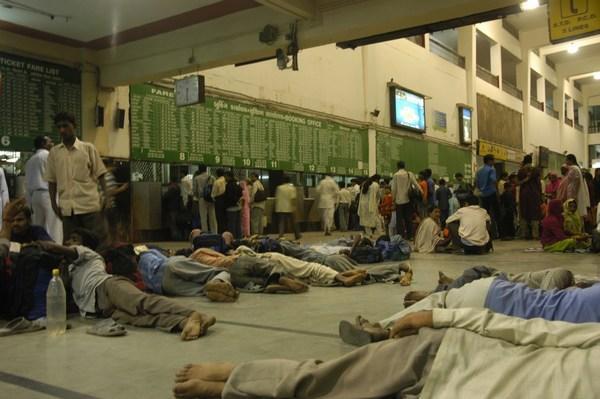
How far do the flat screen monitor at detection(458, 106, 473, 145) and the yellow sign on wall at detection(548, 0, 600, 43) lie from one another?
13.0 metres

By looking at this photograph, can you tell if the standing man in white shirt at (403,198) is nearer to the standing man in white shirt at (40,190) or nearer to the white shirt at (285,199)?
the white shirt at (285,199)

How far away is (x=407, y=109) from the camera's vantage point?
17.6 meters

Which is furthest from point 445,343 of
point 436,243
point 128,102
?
point 128,102

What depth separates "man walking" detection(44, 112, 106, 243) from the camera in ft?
15.4

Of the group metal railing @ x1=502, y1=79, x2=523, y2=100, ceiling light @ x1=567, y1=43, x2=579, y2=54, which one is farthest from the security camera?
ceiling light @ x1=567, y1=43, x2=579, y2=54

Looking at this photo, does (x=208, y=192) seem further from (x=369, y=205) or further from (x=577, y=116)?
(x=577, y=116)

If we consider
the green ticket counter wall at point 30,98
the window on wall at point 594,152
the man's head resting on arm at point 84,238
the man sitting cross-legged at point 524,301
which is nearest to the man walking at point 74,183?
the man's head resting on arm at point 84,238

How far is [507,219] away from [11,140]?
30.8ft

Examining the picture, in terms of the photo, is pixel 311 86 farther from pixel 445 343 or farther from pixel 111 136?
pixel 445 343

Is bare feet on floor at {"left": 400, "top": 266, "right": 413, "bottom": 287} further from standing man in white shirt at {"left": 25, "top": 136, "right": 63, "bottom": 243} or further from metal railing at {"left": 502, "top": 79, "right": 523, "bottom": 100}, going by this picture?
metal railing at {"left": 502, "top": 79, "right": 523, "bottom": 100}

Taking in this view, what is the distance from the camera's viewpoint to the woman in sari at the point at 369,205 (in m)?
11.2

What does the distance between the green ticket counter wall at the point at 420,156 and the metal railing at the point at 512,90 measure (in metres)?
4.52

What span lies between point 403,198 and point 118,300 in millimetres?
7429

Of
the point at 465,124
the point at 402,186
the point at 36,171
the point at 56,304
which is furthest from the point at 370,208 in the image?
the point at 465,124
